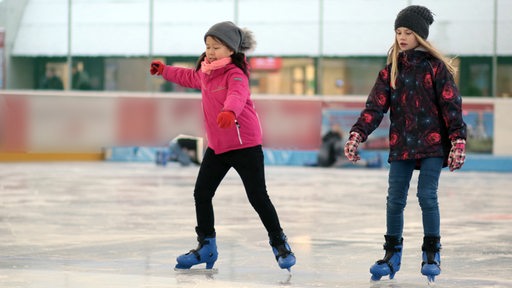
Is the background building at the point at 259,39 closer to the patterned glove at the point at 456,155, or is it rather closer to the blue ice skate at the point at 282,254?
the blue ice skate at the point at 282,254

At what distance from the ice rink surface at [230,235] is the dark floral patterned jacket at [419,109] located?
28.5 inches

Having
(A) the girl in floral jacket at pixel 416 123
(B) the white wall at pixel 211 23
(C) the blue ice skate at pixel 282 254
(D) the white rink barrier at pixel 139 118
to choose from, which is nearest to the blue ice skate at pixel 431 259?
(A) the girl in floral jacket at pixel 416 123

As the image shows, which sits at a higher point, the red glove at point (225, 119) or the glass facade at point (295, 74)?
the glass facade at point (295, 74)

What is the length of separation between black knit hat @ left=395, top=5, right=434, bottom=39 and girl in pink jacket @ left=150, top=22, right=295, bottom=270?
928 mm

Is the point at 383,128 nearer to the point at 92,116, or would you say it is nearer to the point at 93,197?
the point at 92,116

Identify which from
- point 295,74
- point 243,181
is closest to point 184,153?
point 295,74

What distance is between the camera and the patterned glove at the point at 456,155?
6406 mm

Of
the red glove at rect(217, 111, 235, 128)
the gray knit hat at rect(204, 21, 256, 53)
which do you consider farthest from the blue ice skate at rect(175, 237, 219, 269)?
the gray knit hat at rect(204, 21, 256, 53)

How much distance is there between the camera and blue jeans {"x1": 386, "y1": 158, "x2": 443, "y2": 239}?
6582 millimetres

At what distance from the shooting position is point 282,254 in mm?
6840

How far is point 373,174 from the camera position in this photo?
2267cm

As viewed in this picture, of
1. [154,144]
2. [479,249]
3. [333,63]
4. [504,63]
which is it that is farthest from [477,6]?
[479,249]

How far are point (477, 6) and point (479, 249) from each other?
22.6 m

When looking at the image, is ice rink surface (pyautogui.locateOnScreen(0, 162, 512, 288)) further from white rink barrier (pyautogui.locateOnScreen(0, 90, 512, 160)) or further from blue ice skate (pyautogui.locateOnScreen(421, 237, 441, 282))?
white rink barrier (pyautogui.locateOnScreen(0, 90, 512, 160))
